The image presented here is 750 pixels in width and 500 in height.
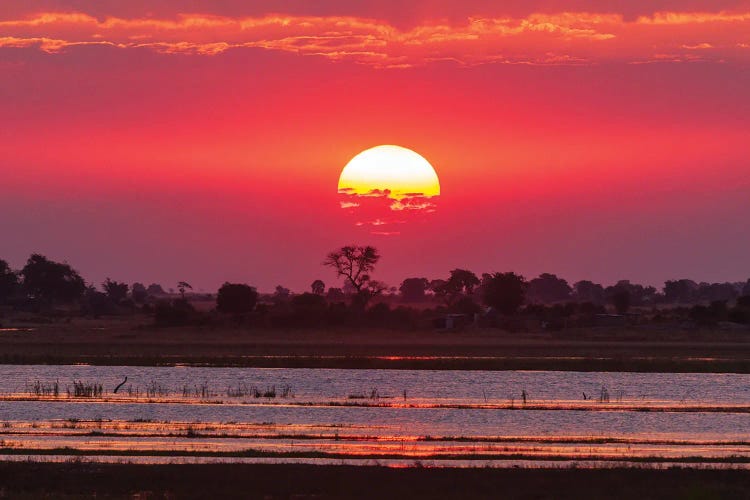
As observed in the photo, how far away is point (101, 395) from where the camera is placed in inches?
2283

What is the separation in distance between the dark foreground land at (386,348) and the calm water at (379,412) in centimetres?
601

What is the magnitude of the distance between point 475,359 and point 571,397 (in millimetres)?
26162

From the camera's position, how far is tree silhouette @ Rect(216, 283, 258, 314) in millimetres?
144625

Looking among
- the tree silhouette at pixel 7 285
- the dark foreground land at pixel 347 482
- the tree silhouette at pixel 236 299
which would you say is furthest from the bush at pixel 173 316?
the dark foreground land at pixel 347 482

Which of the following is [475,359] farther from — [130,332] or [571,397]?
[130,332]

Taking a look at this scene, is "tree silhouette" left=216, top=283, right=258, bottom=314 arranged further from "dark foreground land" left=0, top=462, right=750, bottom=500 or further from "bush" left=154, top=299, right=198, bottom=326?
"dark foreground land" left=0, top=462, right=750, bottom=500

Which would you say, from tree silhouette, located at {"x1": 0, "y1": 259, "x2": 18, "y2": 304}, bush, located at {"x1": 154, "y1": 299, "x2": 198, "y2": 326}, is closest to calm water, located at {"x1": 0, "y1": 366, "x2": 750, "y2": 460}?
bush, located at {"x1": 154, "y1": 299, "x2": 198, "y2": 326}

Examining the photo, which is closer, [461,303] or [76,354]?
[76,354]

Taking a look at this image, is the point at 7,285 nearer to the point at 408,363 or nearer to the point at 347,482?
the point at 408,363

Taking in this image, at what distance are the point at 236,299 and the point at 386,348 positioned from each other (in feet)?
153

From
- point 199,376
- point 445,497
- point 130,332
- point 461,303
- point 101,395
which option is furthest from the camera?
point 461,303

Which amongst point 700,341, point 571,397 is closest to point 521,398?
point 571,397

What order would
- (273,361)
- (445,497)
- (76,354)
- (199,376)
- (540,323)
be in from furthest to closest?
(540,323), (76,354), (273,361), (199,376), (445,497)

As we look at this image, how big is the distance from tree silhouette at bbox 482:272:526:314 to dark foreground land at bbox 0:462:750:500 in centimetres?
11715
